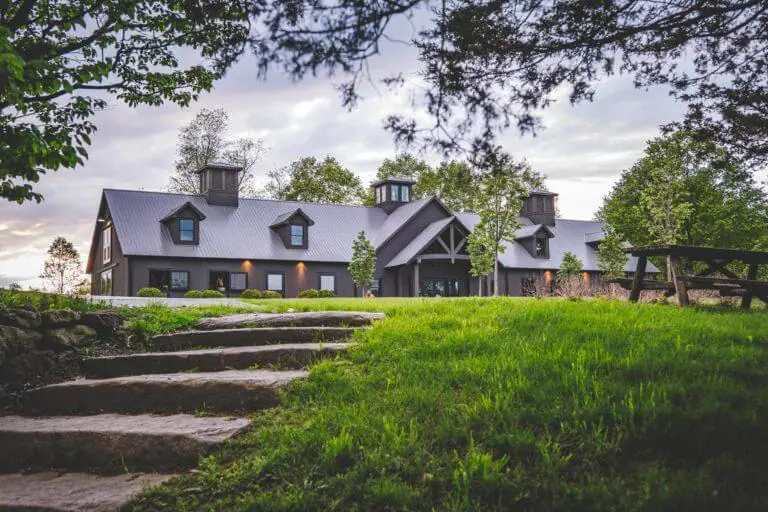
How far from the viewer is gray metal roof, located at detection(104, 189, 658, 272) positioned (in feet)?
96.1

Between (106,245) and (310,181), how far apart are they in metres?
16.4

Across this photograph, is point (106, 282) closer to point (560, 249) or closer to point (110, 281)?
point (110, 281)

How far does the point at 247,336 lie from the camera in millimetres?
7941

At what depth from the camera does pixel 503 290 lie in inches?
1422

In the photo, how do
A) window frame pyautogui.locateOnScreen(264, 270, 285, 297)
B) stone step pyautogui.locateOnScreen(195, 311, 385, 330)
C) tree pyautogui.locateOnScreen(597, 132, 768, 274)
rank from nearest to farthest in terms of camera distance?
stone step pyautogui.locateOnScreen(195, 311, 385, 330) → window frame pyautogui.locateOnScreen(264, 270, 285, 297) → tree pyautogui.locateOnScreen(597, 132, 768, 274)

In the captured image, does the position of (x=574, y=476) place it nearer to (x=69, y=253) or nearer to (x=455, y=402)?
(x=455, y=402)

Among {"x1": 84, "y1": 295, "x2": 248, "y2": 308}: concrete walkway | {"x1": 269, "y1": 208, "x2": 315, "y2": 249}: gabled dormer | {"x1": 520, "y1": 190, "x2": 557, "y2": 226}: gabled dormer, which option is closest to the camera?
{"x1": 84, "y1": 295, "x2": 248, "y2": 308}: concrete walkway

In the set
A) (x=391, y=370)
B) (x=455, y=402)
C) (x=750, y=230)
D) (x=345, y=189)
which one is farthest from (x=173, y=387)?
(x=750, y=230)

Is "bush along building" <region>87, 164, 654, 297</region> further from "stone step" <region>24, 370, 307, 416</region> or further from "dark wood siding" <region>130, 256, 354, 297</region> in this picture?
"stone step" <region>24, 370, 307, 416</region>

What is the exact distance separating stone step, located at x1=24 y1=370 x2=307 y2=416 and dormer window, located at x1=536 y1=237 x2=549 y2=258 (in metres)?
33.5

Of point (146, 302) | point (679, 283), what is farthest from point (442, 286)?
point (679, 283)

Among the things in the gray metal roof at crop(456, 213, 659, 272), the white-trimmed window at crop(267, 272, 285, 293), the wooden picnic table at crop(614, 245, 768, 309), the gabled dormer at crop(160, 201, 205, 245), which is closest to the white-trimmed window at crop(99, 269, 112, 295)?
the gabled dormer at crop(160, 201, 205, 245)

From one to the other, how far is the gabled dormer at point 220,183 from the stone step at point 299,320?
24.7 metres

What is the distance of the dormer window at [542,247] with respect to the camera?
37875 millimetres
